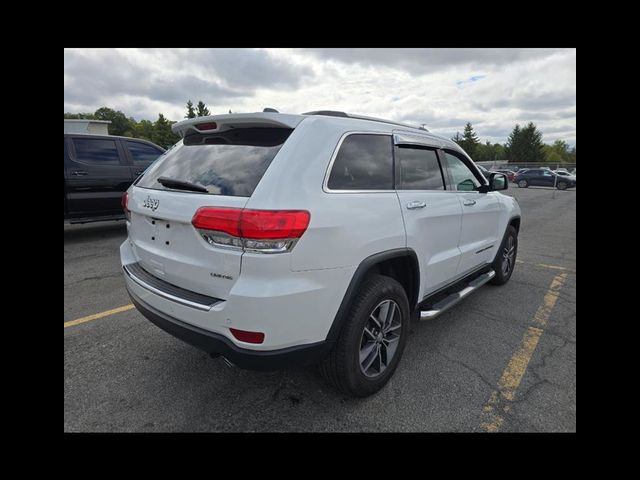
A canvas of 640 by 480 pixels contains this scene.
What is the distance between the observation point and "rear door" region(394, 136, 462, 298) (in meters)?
2.67

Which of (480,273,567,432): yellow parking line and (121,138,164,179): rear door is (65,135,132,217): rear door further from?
(480,273,567,432): yellow parking line

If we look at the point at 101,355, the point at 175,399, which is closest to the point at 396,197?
the point at 175,399

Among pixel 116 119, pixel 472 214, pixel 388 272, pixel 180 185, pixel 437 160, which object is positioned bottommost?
pixel 388 272

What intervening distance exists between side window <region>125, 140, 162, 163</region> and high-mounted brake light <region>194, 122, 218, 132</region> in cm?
585

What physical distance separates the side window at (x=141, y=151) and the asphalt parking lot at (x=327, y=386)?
14.5 feet

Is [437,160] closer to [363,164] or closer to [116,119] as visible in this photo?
[363,164]

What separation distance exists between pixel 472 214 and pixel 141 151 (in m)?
7.00

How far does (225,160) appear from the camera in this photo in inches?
86.4

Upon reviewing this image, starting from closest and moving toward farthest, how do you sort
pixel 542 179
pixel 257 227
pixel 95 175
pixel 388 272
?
pixel 257 227, pixel 388 272, pixel 95 175, pixel 542 179

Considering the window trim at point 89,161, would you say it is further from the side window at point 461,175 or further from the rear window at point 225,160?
the side window at point 461,175

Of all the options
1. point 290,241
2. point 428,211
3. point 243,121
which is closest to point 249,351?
point 290,241

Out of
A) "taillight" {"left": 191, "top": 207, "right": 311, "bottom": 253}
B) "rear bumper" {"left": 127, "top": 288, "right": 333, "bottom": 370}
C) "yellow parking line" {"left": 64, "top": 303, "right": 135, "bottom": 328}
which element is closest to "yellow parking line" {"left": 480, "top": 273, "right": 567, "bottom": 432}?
"rear bumper" {"left": 127, "top": 288, "right": 333, "bottom": 370}

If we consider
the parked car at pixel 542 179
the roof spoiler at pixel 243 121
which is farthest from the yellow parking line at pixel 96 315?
the parked car at pixel 542 179
